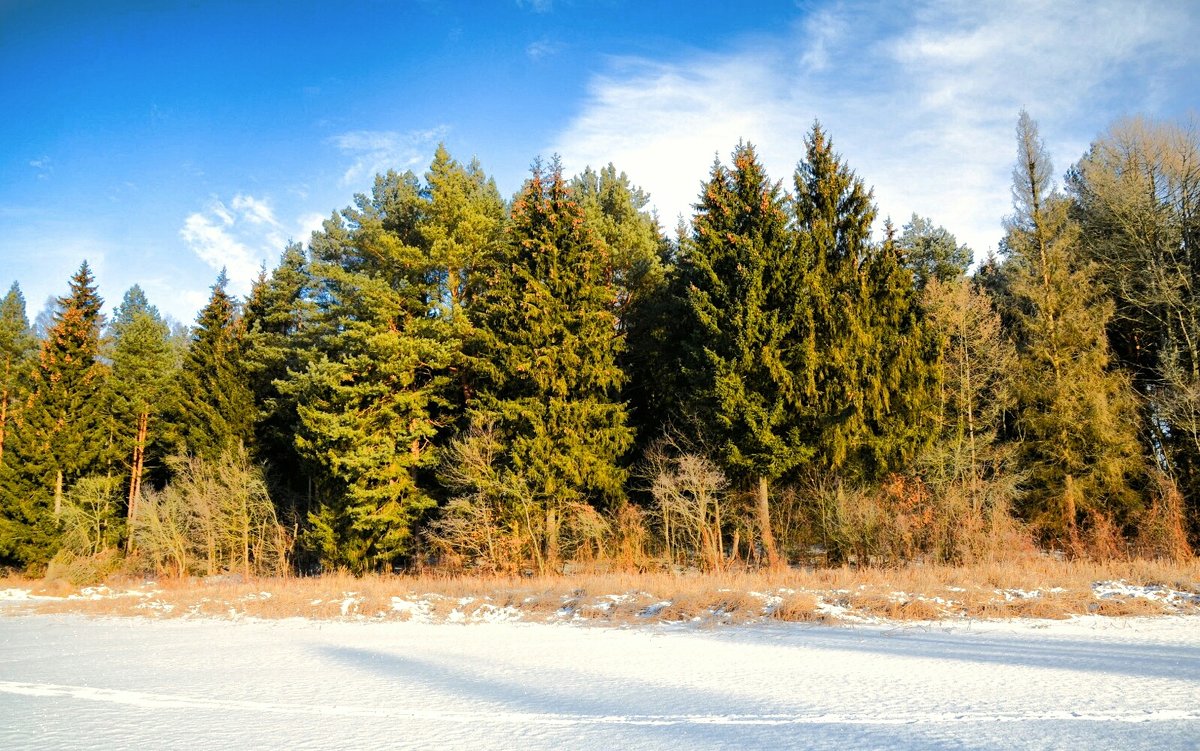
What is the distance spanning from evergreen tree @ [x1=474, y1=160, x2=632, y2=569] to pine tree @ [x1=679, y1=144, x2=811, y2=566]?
4073 millimetres

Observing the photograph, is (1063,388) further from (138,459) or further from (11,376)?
(11,376)

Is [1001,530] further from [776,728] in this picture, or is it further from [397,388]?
[397,388]

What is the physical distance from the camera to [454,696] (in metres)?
7.59

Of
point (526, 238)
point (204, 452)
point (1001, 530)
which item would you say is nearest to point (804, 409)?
point (1001, 530)

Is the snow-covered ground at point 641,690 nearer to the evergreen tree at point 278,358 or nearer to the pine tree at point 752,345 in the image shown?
the pine tree at point 752,345

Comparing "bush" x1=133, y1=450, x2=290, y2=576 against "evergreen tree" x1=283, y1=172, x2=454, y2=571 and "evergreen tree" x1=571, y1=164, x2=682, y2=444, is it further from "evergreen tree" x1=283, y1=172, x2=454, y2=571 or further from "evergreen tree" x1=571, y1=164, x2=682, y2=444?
"evergreen tree" x1=571, y1=164, x2=682, y2=444

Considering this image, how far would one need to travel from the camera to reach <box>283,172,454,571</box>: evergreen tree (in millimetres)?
27750

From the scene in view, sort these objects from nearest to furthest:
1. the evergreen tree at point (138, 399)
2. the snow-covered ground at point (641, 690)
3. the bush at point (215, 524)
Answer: the snow-covered ground at point (641, 690) < the bush at point (215, 524) < the evergreen tree at point (138, 399)

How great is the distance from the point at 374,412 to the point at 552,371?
8.54 m

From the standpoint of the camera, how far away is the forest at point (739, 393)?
24641mm

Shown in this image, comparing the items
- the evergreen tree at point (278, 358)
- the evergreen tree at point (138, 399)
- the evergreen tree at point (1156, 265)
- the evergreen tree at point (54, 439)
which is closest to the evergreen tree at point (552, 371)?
the evergreen tree at point (278, 358)

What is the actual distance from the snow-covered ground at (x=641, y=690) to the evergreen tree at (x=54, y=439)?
101 ft

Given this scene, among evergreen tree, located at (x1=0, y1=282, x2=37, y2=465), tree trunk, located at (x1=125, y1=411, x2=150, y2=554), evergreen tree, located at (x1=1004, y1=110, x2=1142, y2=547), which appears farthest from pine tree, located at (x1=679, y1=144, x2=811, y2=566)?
evergreen tree, located at (x1=0, y1=282, x2=37, y2=465)

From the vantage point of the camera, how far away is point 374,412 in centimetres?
2856
